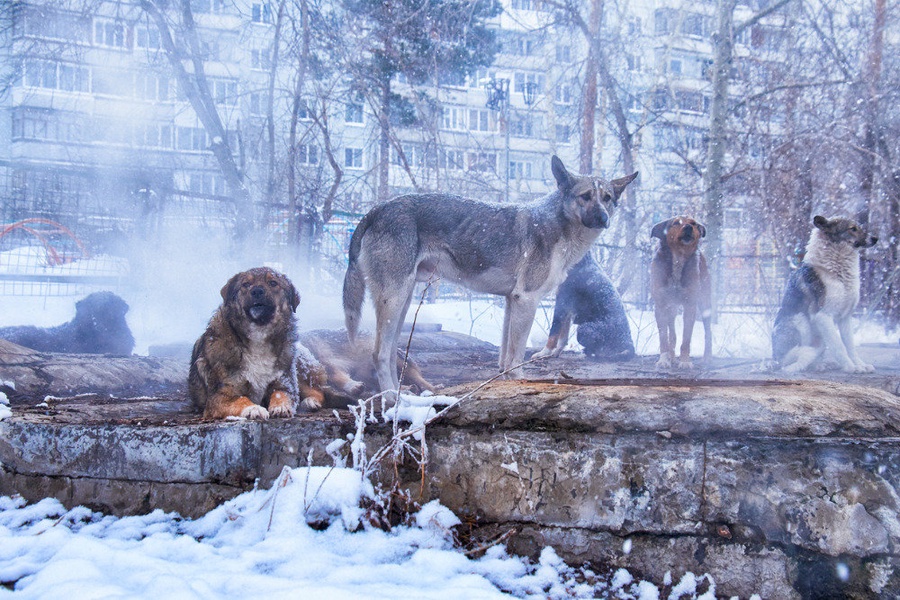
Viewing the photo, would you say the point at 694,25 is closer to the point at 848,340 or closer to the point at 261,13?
the point at 261,13

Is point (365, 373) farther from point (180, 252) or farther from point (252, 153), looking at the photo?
point (252, 153)

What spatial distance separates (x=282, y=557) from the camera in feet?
6.85

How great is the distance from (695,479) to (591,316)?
210 inches

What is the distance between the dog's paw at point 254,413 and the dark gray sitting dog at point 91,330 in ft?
14.1

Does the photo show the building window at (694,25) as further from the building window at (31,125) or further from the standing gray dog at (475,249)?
the building window at (31,125)

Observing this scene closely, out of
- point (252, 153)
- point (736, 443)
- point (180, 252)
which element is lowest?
point (736, 443)

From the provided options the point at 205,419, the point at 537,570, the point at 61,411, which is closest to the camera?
the point at 537,570

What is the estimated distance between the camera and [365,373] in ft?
14.9

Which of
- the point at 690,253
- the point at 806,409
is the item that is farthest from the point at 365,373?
the point at 690,253

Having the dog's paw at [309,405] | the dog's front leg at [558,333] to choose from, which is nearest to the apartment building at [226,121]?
the dog's front leg at [558,333]

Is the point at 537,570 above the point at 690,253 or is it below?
below

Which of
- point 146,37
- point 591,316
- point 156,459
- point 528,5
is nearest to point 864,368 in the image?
point 591,316

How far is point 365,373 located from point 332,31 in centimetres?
889

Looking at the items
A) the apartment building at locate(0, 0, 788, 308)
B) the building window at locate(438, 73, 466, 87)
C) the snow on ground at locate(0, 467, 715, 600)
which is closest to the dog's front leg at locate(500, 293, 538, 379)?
the snow on ground at locate(0, 467, 715, 600)
